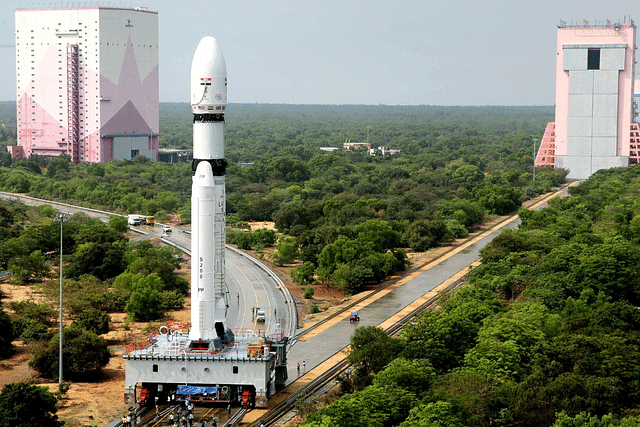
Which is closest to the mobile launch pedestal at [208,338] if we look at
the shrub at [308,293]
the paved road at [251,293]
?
the paved road at [251,293]

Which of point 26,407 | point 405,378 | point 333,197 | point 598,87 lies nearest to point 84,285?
point 26,407

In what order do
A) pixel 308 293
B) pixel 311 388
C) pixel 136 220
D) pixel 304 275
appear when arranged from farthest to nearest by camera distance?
pixel 136 220
pixel 304 275
pixel 308 293
pixel 311 388

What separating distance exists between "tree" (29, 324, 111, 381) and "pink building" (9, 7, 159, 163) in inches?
4517

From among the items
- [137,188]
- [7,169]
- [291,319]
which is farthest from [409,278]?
[7,169]

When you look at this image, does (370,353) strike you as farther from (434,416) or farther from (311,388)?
(434,416)

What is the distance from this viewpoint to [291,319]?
5597 cm

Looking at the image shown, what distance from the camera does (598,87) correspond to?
137m

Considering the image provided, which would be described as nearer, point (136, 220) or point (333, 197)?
point (136, 220)

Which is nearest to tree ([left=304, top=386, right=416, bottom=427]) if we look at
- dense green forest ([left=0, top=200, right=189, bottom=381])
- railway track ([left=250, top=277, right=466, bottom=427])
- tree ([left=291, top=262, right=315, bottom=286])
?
railway track ([left=250, top=277, right=466, bottom=427])

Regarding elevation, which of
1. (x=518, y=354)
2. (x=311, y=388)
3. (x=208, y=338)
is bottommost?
(x=311, y=388)

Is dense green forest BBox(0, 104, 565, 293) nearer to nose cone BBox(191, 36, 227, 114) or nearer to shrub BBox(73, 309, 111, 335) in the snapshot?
shrub BBox(73, 309, 111, 335)

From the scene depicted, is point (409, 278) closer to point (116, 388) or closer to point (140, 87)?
point (116, 388)

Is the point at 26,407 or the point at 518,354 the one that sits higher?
the point at 518,354

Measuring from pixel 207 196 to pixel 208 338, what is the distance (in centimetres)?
615
